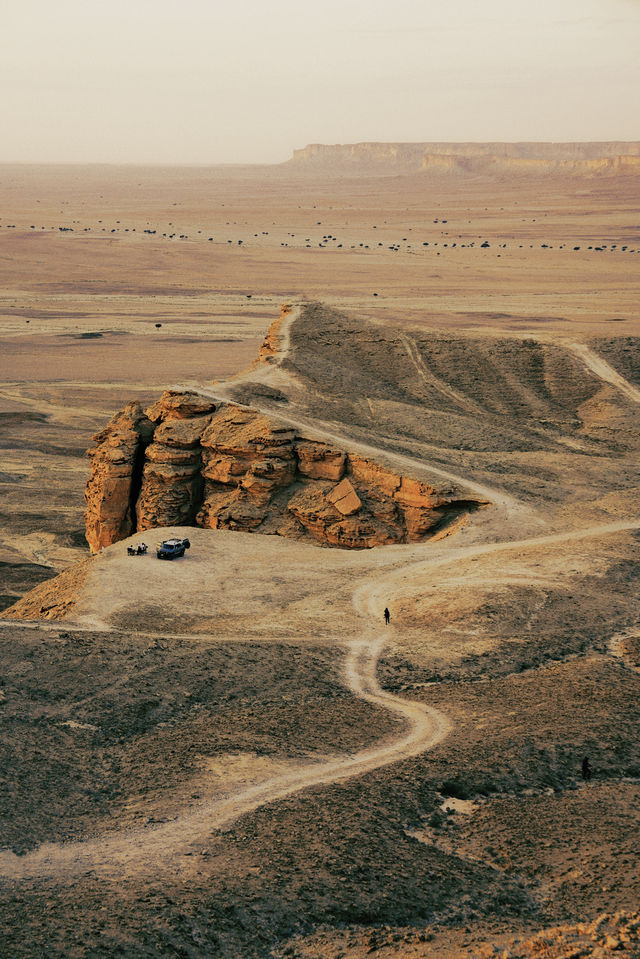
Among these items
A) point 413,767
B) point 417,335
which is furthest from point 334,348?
point 413,767

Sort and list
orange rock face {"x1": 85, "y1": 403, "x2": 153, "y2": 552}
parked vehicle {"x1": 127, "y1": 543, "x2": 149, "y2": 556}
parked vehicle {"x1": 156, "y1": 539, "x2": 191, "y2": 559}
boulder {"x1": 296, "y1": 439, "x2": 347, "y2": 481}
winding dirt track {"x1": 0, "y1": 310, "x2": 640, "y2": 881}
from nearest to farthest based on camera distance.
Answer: winding dirt track {"x1": 0, "y1": 310, "x2": 640, "y2": 881} → parked vehicle {"x1": 156, "y1": 539, "x2": 191, "y2": 559} → parked vehicle {"x1": 127, "y1": 543, "x2": 149, "y2": 556} → boulder {"x1": 296, "y1": 439, "x2": 347, "y2": 481} → orange rock face {"x1": 85, "y1": 403, "x2": 153, "y2": 552}

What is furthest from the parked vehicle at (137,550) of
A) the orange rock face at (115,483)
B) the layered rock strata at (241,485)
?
the orange rock face at (115,483)

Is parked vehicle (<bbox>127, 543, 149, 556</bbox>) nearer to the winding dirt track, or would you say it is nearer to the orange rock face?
the orange rock face

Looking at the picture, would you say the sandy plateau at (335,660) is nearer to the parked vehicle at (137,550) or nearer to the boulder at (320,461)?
the boulder at (320,461)

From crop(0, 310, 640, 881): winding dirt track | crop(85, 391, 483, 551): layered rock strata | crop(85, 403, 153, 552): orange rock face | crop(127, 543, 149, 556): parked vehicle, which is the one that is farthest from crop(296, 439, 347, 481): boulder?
crop(0, 310, 640, 881): winding dirt track

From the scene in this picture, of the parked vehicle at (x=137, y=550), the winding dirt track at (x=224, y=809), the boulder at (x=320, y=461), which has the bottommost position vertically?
the parked vehicle at (x=137, y=550)

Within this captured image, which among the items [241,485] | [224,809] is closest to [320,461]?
[241,485]
